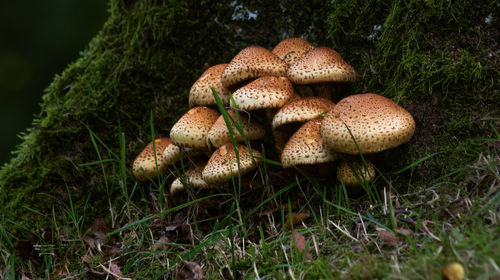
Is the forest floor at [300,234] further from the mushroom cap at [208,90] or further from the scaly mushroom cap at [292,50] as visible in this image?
the scaly mushroom cap at [292,50]

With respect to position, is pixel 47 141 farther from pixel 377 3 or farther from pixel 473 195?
pixel 473 195

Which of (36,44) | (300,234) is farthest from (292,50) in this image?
(36,44)

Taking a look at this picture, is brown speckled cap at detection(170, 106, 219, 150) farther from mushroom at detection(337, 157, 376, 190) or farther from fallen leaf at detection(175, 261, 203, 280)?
mushroom at detection(337, 157, 376, 190)

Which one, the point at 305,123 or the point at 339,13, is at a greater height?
the point at 339,13

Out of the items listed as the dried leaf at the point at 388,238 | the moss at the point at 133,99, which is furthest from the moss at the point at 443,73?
the moss at the point at 133,99

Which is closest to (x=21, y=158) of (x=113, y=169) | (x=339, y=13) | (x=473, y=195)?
(x=113, y=169)

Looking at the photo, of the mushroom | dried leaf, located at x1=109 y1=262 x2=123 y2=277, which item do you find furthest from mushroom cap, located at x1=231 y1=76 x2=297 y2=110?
dried leaf, located at x1=109 y1=262 x2=123 y2=277
